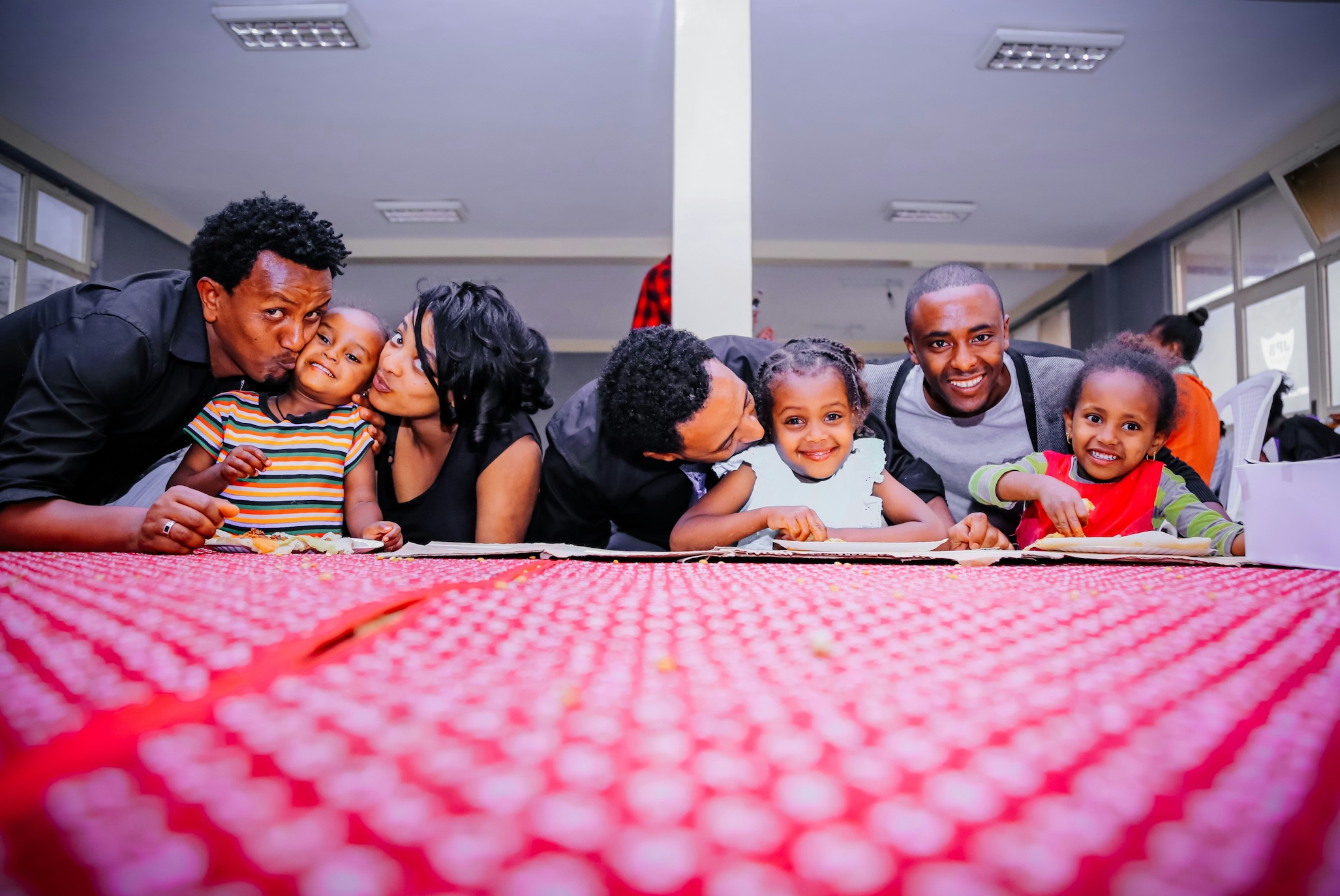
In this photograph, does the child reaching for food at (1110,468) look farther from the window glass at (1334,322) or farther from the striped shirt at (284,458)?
the window glass at (1334,322)

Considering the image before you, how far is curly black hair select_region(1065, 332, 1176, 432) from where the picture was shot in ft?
4.29

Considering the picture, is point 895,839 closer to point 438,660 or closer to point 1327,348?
point 438,660

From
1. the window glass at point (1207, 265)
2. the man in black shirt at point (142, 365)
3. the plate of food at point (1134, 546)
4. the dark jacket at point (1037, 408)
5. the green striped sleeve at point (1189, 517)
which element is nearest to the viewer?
the plate of food at point (1134, 546)

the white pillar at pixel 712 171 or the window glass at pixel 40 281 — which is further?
the window glass at pixel 40 281

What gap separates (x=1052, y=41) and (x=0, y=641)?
368 centimetres

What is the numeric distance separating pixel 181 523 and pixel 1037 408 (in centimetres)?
148

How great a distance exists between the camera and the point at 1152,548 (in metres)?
0.80

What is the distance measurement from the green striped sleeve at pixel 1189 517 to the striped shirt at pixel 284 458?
1406 millimetres

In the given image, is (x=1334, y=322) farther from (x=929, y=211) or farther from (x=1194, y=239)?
(x=929, y=211)

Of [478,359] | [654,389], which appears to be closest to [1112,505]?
[654,389]

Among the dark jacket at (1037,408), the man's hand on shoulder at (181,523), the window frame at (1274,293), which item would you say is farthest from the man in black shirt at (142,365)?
the window frame at (1274,293)

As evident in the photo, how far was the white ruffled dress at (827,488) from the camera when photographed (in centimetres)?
133

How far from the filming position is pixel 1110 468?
129 centimetres

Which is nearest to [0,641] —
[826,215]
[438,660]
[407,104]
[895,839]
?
[438,660]
